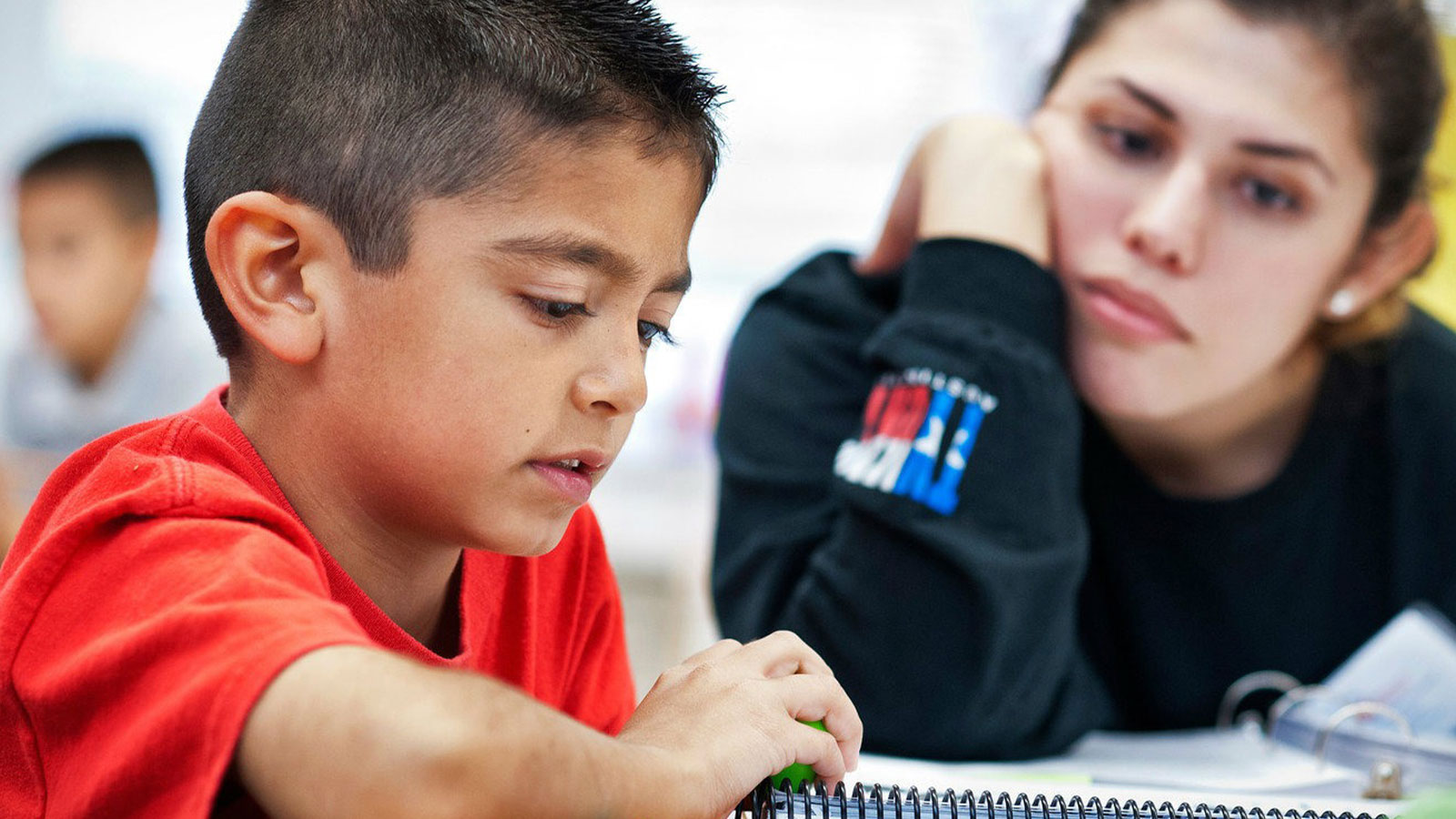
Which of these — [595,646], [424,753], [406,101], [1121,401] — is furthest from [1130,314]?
[424,753]

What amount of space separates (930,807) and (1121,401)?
0.56m

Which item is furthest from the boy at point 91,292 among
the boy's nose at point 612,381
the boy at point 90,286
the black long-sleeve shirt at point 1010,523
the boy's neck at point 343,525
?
the boy's nose at point 612,381

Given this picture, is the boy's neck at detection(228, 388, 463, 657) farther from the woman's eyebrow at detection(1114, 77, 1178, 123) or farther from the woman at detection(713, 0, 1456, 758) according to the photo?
the woman's eyebrow at detection(1114, 77, 1178, 123)

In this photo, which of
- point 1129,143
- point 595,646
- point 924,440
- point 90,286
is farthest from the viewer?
point 90,286

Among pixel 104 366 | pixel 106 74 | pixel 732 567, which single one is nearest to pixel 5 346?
pixel 104 366

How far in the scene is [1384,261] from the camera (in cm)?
109

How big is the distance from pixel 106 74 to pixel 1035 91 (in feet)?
6.61

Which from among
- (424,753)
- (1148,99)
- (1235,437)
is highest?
(1148,99)

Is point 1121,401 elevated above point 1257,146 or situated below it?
below

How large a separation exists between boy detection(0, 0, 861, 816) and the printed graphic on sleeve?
0.31 metres

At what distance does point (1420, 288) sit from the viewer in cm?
174

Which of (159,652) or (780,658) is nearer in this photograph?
(159,652)

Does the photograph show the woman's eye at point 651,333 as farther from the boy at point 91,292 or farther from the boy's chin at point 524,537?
the boy at point 91,292

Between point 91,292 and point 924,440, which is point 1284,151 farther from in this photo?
point 91,292
